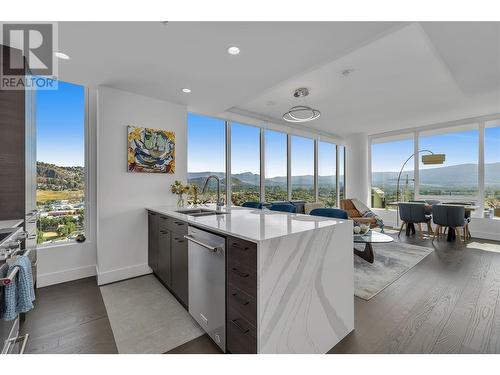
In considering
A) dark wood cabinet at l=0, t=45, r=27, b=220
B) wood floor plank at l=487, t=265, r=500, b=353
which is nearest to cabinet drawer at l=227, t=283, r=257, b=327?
wood floor plank at l=487, t=265, r=500, b=353

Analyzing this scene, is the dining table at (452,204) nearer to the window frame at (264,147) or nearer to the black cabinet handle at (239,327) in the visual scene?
the window frame at (264,147)

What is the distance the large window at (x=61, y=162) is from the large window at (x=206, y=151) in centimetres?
167

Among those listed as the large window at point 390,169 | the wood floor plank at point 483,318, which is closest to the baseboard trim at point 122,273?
the wood floor plank at point 483,318

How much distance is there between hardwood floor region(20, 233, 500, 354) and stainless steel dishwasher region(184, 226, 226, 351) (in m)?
0.19

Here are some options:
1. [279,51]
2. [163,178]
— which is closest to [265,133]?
[163,178]

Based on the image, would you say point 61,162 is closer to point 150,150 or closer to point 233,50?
point 150,150

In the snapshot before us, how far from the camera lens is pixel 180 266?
2.22 meters

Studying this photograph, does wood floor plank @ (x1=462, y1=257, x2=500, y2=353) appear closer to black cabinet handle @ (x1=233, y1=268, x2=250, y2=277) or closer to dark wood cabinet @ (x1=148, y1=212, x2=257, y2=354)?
dark wood cabinet @ (x1=148, y1=212, x2=257, y2=354)

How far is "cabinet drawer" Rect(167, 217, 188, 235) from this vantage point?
2.15 meters

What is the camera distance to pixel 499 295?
2.41 meters

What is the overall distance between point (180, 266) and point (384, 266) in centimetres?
295

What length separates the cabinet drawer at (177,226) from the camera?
2.15 meters
